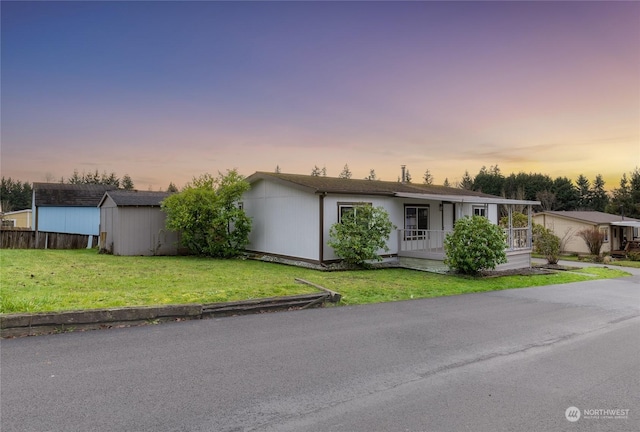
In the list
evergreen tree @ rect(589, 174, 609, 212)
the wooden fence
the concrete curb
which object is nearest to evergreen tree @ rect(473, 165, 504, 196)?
evergreen tree @ rect(589, 174, 609, 212)

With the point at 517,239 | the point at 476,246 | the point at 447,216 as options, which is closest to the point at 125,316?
the point at 476,246

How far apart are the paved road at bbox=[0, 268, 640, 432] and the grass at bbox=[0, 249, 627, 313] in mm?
1578

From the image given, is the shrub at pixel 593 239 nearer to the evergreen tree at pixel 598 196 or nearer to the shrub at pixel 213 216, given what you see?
the shrub at pixel 213 216

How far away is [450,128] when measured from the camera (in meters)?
21.7

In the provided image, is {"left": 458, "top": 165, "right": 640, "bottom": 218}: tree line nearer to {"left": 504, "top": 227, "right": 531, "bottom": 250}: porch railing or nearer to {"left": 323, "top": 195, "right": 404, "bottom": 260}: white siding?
{"left": 504, "top": 227, "right": 531, "bottom": 250}: porch railing

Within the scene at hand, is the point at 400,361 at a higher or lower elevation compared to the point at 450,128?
lower

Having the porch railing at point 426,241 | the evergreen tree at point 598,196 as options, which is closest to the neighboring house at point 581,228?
the porch railing at point 426,241

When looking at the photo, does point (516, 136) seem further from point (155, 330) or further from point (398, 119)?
point (155, 330)

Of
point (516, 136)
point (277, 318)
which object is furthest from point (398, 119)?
point (277, 318)

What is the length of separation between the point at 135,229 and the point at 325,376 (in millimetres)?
16498

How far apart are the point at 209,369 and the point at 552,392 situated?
3.74 meters

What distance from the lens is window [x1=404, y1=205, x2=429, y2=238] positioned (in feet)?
56.0

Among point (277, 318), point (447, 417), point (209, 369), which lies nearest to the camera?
point (447, 417)

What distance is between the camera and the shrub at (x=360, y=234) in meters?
14.1
